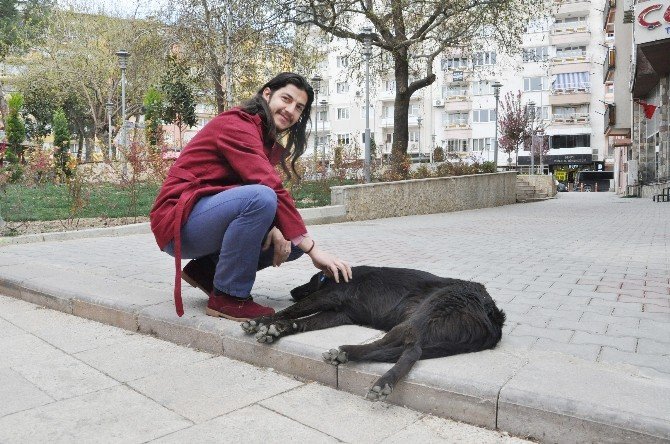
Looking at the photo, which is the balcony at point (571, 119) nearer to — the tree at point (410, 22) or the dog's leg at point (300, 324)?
the tree at point (410, 22)

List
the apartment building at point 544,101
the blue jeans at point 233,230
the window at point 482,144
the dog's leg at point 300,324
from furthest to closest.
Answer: the window at point 482,144 < the apartment building at point 544,101 < the blue jeans at point 233,230 < the dog's leg at point 300,324

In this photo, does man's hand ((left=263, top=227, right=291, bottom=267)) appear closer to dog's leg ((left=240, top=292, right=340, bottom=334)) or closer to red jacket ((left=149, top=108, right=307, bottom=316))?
red jacket ((left=149, top=108, right=307, bottom=316))

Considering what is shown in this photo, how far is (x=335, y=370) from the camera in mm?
2693

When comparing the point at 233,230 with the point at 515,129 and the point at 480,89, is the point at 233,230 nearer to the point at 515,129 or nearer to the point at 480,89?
the point at 515,129

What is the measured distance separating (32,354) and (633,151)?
3264 centimetres

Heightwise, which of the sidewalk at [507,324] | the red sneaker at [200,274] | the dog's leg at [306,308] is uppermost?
the red sneaker at [200,274]

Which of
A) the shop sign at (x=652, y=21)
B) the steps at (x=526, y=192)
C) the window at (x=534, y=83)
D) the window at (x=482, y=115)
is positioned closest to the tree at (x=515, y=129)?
the window at (x=534, y=83)

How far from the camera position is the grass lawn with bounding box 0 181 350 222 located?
10.8 metres

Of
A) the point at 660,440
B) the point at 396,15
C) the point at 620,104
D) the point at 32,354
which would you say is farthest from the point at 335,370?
the point at 620,104

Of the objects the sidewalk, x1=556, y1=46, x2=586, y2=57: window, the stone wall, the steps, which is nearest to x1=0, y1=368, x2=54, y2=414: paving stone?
the sidewalk

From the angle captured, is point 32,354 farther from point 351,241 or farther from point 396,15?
point 396,15

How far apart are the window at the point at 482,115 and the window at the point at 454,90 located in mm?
2131

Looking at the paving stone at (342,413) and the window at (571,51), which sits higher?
the window at (571,51)

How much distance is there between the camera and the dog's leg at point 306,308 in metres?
3.11
